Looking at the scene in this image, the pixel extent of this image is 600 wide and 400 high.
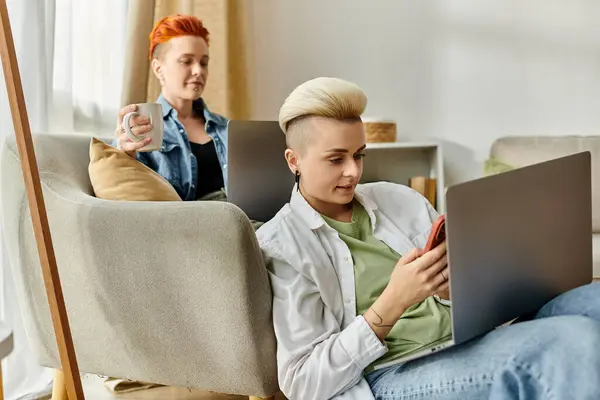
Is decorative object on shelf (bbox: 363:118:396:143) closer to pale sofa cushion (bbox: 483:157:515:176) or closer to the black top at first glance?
pale sofa cushion (bbox: 483:157:515:176)

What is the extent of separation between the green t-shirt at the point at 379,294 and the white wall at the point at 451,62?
6.79 feet

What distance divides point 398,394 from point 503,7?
259 cm

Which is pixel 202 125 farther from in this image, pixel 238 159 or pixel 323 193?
pixel 323 193

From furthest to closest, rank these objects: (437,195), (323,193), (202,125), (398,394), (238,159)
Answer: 1. (437,195)
2. (202,125)
3. (238,159)
4. (323,193)
5. (398,394)

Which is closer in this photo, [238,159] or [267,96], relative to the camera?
[238,159]

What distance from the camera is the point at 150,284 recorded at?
55.3 inches

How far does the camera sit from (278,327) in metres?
1.28

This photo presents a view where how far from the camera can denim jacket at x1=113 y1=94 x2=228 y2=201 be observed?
6.79 feet

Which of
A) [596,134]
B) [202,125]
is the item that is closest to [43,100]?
[202,125]

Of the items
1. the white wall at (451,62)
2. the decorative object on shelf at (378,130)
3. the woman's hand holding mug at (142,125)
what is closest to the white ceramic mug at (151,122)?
the woman's hand holding mug at (142,125)

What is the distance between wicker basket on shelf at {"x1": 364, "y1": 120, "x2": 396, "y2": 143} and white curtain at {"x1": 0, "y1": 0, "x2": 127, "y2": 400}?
1.09 metres

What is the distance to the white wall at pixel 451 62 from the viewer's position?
3.36 meters

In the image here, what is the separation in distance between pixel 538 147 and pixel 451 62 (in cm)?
57

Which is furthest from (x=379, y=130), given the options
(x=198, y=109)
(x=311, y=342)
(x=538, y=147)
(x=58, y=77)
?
(x=311, y=342)
